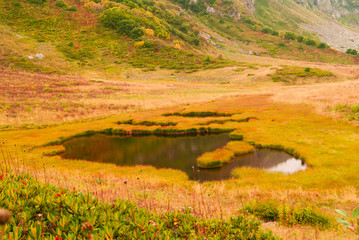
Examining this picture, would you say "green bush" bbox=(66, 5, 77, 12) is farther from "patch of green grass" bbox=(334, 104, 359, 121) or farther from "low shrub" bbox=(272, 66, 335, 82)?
"patch of green grass" bbox=(334, 104, 359, 121)

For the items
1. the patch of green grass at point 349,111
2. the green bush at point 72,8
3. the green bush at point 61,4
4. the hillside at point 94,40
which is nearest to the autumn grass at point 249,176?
the patch of green grass at point 349,111

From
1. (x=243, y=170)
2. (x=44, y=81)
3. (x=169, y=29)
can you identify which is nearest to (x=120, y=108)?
(x=243, y=170)

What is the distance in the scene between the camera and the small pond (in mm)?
19955

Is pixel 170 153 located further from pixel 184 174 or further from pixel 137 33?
pixel 137 33

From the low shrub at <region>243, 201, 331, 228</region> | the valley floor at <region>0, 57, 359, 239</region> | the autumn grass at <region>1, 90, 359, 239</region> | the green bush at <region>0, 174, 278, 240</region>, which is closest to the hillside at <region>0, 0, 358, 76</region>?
the valley floor at <region>0, 57, 359, 239</region>

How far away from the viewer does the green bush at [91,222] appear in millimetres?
4500

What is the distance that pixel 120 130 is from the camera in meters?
33.7

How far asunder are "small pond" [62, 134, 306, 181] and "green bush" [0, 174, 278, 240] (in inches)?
498

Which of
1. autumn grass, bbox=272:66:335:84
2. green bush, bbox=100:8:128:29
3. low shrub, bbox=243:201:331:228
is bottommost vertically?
low shrub, bbox=243:201:331:228

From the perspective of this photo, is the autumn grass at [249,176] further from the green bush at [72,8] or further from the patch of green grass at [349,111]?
the green bush at [72,8]

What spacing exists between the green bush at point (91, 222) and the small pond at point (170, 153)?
12641mm

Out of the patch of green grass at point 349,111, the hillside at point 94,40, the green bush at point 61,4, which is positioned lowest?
the patch of green grass at point 349,111

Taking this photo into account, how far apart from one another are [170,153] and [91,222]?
20619 mm

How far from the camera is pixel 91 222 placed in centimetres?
472
